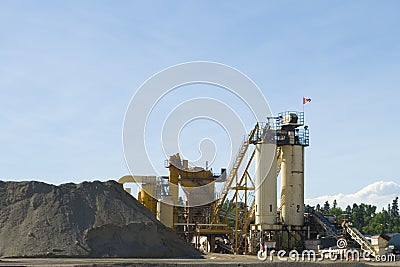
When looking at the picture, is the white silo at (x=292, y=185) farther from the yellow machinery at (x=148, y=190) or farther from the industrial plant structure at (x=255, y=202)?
the yellow machinery at (x=148, y=190)

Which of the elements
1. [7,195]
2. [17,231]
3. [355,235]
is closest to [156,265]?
[17,231]

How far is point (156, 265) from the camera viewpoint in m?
29.3

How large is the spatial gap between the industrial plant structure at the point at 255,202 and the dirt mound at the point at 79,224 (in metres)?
6.41

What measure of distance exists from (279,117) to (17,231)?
22.8 meters

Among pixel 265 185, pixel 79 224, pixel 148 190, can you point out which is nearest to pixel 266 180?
pixel 265 185

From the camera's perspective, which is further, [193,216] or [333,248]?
[193,216]

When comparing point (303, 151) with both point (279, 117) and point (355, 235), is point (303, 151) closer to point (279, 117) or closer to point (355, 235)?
point (279, 117)

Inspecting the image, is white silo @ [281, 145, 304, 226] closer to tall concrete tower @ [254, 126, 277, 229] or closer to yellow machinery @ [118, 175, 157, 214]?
tall concrete tower @ [254, 126, 277, 229]

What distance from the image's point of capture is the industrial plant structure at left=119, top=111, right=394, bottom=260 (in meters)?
48.1

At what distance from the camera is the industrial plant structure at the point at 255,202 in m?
48.1

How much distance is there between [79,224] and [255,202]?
588 inches

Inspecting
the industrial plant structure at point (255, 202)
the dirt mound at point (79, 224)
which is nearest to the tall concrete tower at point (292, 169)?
the industrial plant structure at point (255, 202)

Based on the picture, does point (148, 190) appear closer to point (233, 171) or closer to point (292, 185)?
point (233, 171)

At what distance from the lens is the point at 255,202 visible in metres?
48.8
